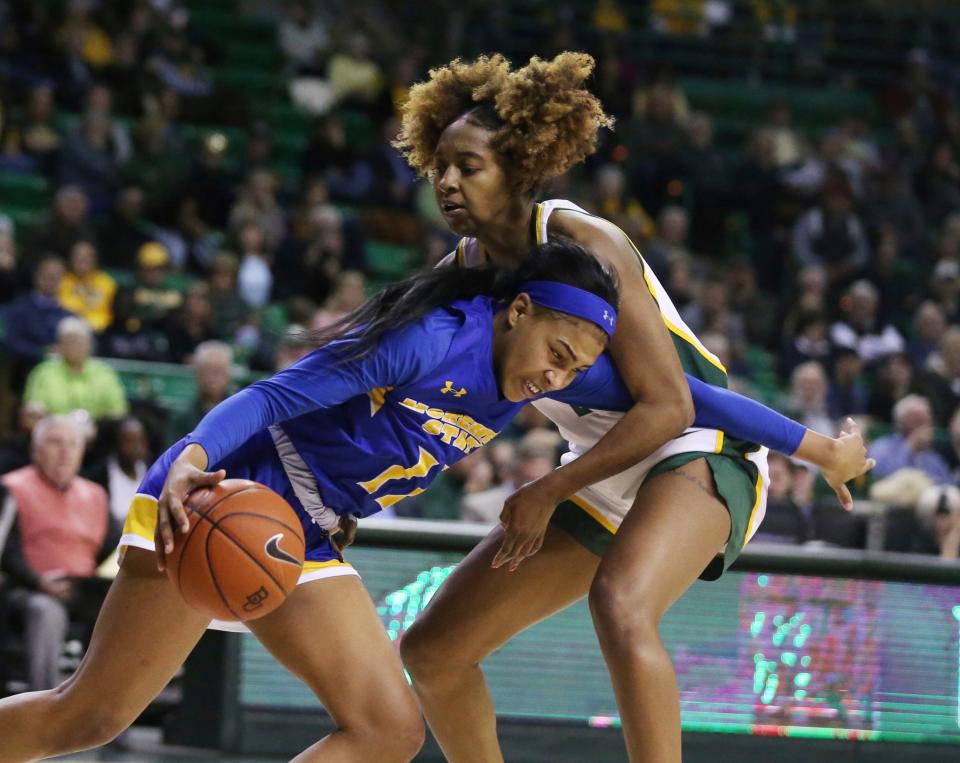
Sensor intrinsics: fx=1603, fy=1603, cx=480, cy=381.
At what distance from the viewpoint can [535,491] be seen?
144 inches

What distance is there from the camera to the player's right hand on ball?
3.13m

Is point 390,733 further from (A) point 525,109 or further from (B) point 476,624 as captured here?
(A) point 525,109

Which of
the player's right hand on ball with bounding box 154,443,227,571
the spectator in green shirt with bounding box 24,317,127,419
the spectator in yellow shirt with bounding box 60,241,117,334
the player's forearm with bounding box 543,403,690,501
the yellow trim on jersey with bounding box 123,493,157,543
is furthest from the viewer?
the spectator in yellow shirt with bounding box 60,241,117,334

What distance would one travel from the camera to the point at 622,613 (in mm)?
3512

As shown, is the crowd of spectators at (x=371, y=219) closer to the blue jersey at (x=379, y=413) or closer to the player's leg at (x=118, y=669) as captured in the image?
the blue jersey at (x=379, y=413)

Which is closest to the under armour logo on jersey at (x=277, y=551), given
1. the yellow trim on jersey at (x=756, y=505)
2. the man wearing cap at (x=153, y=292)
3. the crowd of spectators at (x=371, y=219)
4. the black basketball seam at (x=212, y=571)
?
the black basketball seam at (x=212, y=571)

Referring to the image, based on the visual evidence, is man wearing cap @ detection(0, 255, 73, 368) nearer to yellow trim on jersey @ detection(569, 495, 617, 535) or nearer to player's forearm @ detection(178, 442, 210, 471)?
yellow trim on jersey @ detection(569, 495, 617, 535)

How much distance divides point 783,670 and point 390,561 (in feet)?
4.99

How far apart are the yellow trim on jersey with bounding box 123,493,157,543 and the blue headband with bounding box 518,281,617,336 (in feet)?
3.01

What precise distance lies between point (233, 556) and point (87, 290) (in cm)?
636

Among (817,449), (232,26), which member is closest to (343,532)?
(817,449)

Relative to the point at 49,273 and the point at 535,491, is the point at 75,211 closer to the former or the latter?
the point at 49,273

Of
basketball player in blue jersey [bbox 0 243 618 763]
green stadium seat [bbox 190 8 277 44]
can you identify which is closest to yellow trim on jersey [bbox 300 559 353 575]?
basketball player in blue jersey [bbox 0 243 618 763]

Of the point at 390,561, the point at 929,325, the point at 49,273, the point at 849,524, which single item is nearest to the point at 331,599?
the point at 390,561
